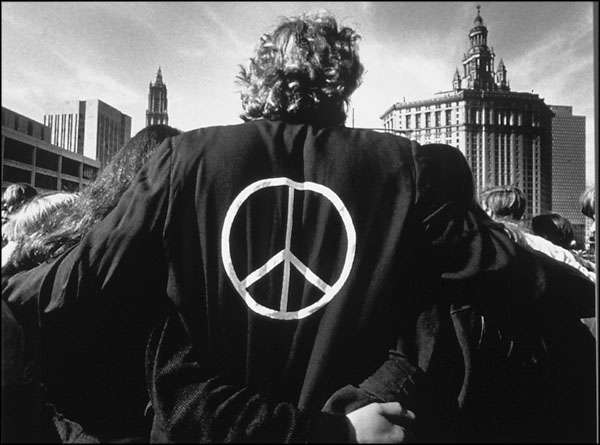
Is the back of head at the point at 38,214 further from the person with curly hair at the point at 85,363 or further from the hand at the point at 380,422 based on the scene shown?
the hand at the point at 380,422

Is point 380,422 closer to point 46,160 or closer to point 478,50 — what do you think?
point 478,50

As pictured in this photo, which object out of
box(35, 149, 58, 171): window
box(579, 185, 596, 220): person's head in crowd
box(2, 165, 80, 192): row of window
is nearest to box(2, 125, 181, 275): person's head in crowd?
box(579, 185, 596, 220): person's head in crowd

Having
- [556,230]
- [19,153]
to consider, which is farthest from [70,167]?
[556,230]

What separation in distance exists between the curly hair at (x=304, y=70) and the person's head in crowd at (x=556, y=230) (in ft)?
8.26

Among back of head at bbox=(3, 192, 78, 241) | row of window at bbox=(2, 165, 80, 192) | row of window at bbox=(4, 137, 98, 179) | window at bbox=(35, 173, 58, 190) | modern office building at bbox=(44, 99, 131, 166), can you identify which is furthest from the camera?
window at bbox=(35, 173, 58, 190)

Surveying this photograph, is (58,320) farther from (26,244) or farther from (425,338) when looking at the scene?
(425,338)

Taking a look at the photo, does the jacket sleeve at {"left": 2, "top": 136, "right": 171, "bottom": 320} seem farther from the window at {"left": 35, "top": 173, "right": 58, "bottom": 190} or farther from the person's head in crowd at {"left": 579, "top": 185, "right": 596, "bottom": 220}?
the window at {"left": 35, "top": 173, "right": 58, "bottom": 190}

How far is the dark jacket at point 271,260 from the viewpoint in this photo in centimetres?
100

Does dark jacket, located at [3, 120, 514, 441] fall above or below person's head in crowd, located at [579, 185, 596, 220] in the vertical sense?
below

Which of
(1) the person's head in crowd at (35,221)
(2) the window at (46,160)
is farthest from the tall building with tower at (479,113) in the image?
(2) the window at (46,160)

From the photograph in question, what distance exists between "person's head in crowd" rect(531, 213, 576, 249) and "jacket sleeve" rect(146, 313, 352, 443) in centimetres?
273

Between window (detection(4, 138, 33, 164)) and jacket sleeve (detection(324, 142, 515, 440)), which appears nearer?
jacket sleeve (detection(324, 142, 515, 440))

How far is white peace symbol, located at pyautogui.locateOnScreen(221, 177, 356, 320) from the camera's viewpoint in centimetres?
101

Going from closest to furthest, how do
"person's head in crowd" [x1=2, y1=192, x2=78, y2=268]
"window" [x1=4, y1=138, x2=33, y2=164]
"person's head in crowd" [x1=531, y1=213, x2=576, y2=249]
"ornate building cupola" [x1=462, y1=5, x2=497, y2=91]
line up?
"ornate building cupola" [x1=462, y1=5, x2=497, y2=91] → "person's head in crowd" [x1=2, y1=192, x2=78, y2=268] → "person's head in crowd" [x1=531, y1=213, x2=576, y2=249] → "window" [x1=4, y1=138, x2=33, y2=164]
